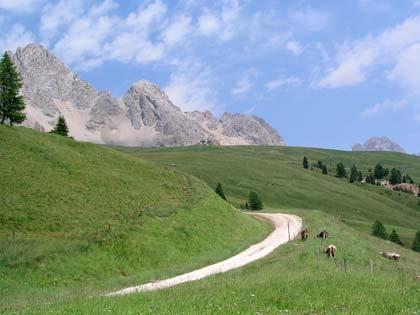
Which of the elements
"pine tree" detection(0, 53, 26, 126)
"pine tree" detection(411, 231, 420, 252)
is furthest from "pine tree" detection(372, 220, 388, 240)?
"pine tree" detection(0, 53, 26, 126)

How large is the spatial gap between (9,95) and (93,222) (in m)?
37.1

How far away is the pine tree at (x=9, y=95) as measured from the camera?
7569cm

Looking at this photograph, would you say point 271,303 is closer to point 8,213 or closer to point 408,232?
point 8,213

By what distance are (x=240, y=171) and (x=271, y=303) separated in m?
159

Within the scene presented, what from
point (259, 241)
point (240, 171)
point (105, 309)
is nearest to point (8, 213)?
point (259, 241)

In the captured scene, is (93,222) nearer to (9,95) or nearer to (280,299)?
(280,299)

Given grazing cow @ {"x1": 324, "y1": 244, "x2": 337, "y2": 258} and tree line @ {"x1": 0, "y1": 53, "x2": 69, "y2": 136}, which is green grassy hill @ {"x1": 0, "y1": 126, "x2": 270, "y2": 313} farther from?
grazing cow @ {"x1": 324, "y1": 244, "x2": 337, "y2": 258}

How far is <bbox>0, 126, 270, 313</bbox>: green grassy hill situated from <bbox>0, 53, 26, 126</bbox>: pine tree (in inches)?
241

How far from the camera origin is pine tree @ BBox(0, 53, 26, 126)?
248ft

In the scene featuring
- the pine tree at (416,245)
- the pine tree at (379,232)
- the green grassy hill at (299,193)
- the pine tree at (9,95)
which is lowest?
the pine tree at (416,245)

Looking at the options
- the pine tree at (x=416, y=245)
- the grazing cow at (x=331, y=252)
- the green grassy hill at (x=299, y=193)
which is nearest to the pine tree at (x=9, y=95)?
the grazing cow at (x=331, y=252)

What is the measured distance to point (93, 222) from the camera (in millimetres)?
47125

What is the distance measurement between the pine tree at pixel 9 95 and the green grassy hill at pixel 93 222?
20.1 feet

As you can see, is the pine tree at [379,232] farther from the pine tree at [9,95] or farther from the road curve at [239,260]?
the pine tree at [9,95]
